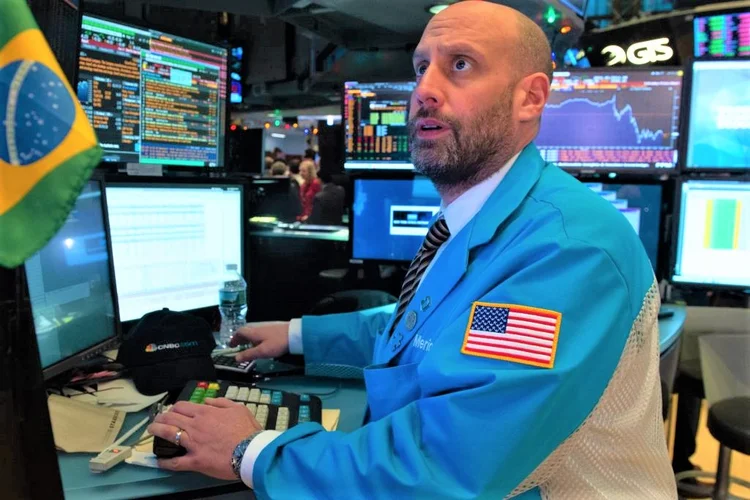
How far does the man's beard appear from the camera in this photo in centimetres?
100

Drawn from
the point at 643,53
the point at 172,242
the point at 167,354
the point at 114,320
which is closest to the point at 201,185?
the point at 172,242

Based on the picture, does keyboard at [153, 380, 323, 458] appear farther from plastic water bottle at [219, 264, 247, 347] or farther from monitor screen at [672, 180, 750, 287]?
monitor screen at [672, 180, 750, 287]

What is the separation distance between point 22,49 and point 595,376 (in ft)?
2.22

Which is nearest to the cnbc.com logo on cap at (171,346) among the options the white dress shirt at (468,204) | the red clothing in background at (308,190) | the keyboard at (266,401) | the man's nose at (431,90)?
the keyboard at (266,401)

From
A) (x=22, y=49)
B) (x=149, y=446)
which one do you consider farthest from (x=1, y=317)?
(x=149, y=446)

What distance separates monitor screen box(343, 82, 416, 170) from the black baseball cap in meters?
1.14

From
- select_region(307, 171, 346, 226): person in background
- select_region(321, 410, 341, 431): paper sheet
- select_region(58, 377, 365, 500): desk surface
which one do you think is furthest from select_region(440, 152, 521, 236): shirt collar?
select_region(307, 171, 346, 226): person in background

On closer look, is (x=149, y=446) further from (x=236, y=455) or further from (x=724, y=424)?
(x=724, y=424)

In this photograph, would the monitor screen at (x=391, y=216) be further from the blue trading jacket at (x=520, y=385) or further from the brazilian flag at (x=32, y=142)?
the brazilian flag at (x=32, y=142)

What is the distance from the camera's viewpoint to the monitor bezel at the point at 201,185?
1.40 metres

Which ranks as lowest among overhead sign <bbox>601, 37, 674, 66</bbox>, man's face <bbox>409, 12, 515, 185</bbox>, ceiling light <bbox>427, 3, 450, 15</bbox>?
man's face <bbox>409, 12, 515, 185</bbox>

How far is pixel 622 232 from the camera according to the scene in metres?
0.82

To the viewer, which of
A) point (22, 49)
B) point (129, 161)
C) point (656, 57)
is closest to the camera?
point (22, 49)

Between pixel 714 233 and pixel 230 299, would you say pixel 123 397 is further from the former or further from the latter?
pixel 714 233
